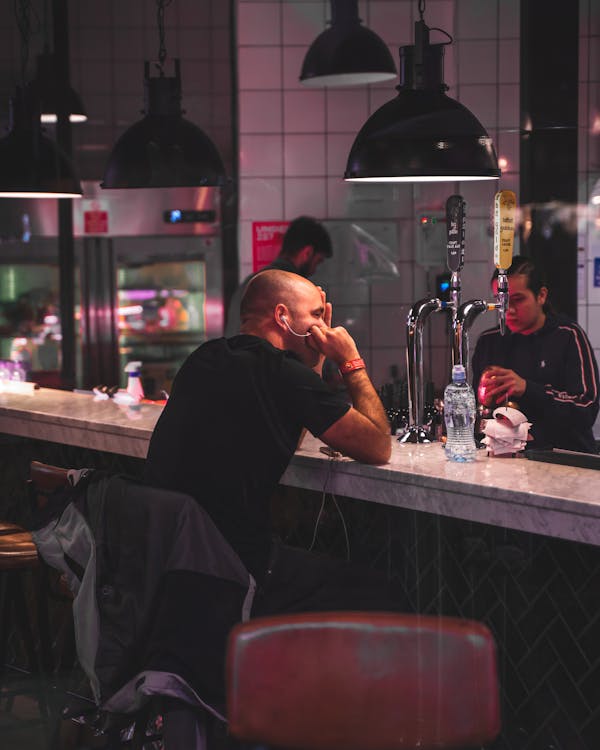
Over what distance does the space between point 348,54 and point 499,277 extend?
254 centimetres

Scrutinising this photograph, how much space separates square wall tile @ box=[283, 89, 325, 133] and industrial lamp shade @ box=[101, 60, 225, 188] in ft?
6.38

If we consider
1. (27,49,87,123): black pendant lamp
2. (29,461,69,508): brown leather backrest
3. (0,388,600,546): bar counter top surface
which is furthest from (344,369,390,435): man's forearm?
(27,49,87,123): black pendant lamp

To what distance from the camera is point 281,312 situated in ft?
10.4

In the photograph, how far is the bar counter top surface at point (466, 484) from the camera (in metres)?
2.54

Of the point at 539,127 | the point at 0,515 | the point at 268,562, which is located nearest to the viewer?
the point at 268,562

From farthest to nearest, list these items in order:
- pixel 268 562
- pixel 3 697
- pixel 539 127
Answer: pixel 539 127 → pixel 3 697 → pixel 268 562

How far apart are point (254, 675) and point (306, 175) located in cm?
514

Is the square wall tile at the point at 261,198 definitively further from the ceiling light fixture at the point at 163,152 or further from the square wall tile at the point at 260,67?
the ceiling light fixture at the point at 163,152

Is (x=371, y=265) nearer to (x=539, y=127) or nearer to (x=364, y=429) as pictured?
(x=539, y=127)

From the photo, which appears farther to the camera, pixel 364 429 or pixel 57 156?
pixel 57 156

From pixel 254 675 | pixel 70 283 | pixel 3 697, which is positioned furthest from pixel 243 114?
pixel 254 675

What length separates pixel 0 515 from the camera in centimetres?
479

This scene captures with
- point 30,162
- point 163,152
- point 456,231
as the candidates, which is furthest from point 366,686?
point 30,162

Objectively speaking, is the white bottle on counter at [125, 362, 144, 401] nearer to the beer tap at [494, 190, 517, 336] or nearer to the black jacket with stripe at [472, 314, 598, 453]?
the black jacket with stripe at [472, 314, 598, 453]
